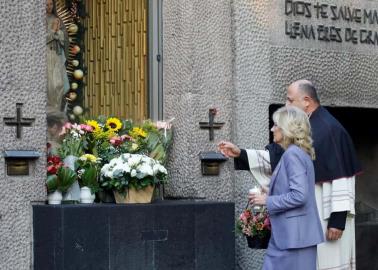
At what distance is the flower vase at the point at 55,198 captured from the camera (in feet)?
27.9

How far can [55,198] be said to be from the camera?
8.51m

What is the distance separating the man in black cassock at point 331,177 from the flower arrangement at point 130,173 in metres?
0.92

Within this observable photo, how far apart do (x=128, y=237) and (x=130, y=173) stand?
0.55 metres

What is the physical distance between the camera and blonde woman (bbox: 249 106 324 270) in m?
6.91

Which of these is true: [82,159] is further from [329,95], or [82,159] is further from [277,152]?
[329,95]

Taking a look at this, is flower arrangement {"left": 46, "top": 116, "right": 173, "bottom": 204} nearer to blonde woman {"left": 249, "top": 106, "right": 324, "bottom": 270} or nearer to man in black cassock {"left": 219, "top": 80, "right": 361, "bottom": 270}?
man in black cassock {"left": 219, "top": 80, "right": 361, "bottom": 270}

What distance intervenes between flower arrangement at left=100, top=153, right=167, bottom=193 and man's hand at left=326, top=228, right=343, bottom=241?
1.66 m

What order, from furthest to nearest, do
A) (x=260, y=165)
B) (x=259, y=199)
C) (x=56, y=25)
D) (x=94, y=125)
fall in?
1. (x=56, y=25)
2. (x=94, y=125)
3. (x=260, y=165)
4. (x=259, y=199)

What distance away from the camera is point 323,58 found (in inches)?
418

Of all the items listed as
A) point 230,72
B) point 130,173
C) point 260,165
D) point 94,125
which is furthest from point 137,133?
point 260,165

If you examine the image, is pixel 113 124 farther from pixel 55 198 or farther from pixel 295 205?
pixel 295 205

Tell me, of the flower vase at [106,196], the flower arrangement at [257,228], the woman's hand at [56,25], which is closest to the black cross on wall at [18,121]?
the flower vase at [106,196]

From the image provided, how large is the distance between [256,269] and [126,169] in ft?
6.19

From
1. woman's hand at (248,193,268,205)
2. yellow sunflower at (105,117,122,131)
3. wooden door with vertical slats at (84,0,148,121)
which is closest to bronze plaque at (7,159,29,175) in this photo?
yellow sunflower at (105,117,122,131)
